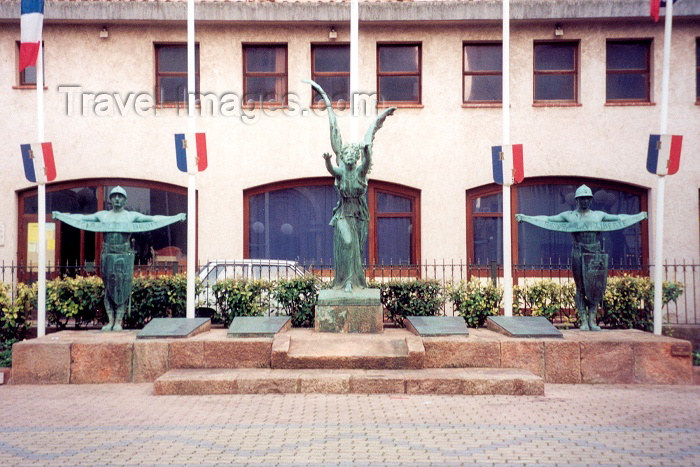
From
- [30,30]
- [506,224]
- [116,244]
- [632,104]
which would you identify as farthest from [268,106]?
[632,104]

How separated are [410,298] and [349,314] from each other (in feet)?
6.25

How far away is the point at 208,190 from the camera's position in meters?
16.3

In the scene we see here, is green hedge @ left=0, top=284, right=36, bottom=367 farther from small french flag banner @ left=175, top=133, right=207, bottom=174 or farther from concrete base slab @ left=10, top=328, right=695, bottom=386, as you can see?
small french flag banner @ left=175, top=133, right=207, bottom=174

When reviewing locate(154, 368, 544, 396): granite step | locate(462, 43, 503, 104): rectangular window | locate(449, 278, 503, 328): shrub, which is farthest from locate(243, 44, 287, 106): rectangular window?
locate(154, 368, 544, 396): granite step

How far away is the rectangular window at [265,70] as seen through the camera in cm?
1661

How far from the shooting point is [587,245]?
1043 cm

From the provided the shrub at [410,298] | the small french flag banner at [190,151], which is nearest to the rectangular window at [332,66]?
the small french flag banner at [190,151]

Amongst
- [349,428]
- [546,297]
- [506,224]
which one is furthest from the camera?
[546,297]

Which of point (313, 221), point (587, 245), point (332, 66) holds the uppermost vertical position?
point (332, 66)

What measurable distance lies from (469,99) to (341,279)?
25.5 feet

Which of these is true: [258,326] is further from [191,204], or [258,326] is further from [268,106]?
[268,106]

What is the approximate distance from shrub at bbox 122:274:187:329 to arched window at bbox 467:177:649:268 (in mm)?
7360

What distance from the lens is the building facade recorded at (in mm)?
16172

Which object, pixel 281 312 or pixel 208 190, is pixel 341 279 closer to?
pixel 281 312
